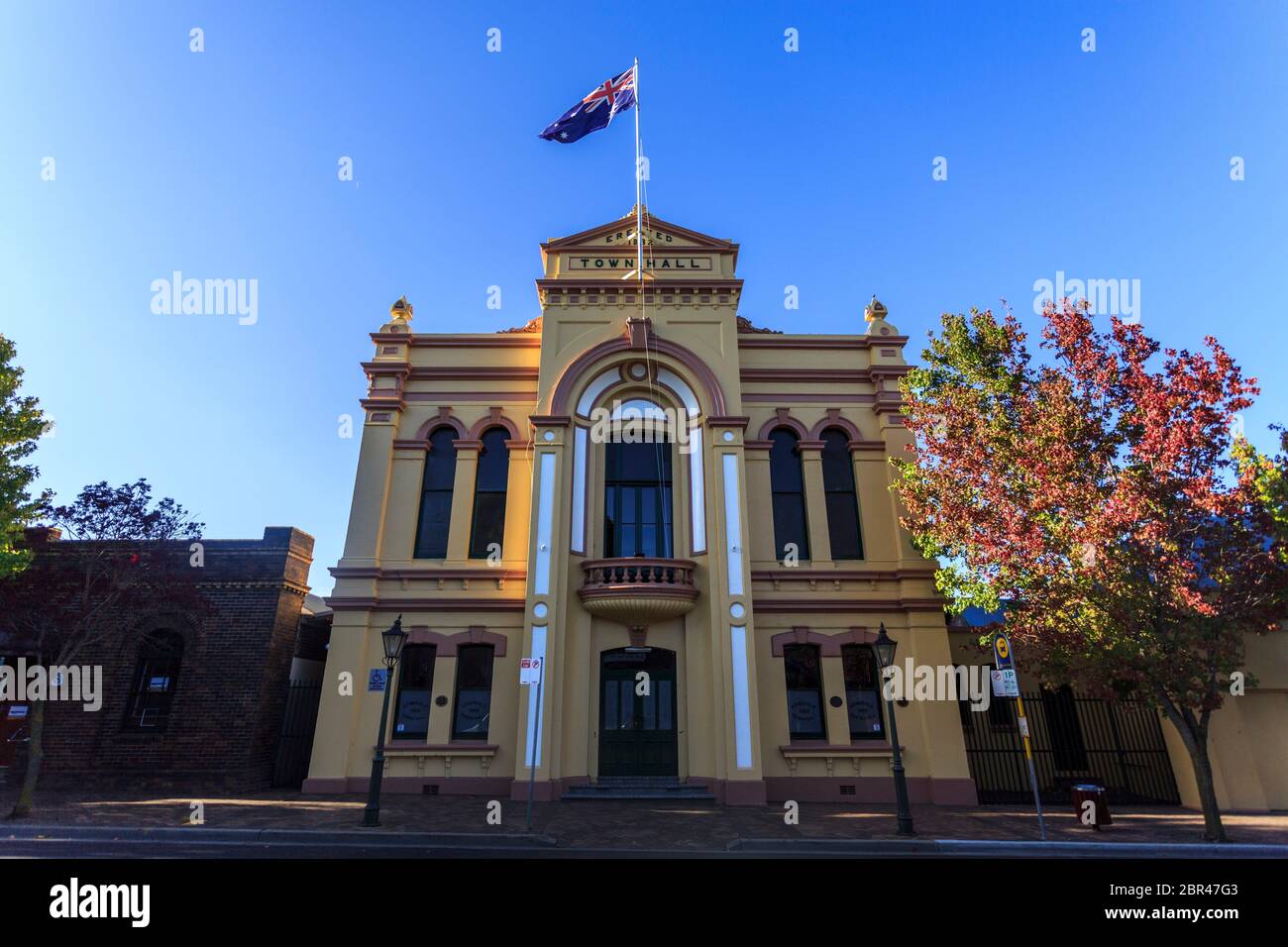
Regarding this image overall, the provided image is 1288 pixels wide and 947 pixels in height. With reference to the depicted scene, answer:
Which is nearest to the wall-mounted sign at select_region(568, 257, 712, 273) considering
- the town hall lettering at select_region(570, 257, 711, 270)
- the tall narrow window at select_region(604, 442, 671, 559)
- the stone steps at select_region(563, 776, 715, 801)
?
the town hall lettering at select_region(570, 257, 711, 270)

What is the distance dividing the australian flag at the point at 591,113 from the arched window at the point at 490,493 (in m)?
8.58

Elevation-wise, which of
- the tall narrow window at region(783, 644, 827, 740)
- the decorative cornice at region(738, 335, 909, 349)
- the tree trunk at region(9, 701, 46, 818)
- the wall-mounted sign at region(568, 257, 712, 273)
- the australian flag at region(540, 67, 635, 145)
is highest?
the australian flag at region(540, 67, 635, 145)

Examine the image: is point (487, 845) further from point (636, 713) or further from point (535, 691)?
point (636, 713)

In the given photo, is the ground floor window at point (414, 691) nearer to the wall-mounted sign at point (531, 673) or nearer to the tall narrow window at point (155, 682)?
the wall-mounted sign at point (531, 673)

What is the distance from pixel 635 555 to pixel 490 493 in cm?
451

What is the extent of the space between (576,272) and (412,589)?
10.2 metres

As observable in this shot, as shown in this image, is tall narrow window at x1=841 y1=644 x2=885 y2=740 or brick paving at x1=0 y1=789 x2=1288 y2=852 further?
tall narrow window at x1=841 y1=644 x2=885 y2=740

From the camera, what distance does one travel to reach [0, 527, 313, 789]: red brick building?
15.0 m

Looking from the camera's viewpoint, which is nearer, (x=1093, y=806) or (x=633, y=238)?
(x=1093, y=806)

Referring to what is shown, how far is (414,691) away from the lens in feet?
52.3

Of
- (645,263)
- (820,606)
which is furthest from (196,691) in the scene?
(645,263)

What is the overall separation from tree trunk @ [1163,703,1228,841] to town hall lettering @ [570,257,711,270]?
15.2 m

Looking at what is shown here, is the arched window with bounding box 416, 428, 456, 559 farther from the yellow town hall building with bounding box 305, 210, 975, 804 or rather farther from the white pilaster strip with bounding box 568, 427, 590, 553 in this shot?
the white pilaster strip with bounding box 568, 427, 590, 553

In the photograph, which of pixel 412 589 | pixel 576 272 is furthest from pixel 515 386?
pixel 412 589
